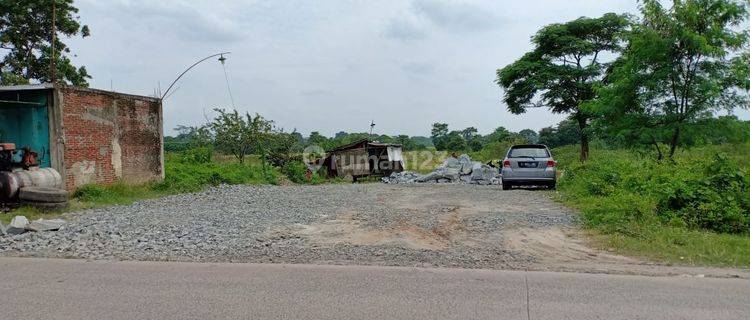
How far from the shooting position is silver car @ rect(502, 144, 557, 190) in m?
16.5

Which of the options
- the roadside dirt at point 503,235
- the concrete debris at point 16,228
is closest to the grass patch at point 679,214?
the roadside dirt at point 503,235

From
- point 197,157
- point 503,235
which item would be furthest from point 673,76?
point 197,157

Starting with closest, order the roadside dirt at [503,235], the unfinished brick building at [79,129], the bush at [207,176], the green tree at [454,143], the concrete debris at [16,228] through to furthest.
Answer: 1. the roadside dirt at [503,235]
2. the concrete debris at [16,228]
3. the unfinished brick building at [79,129]
4. the bush at [207,176]
5. the green tree at [454,143]

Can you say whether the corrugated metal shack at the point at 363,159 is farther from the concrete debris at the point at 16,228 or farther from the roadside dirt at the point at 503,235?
the concrete debris at the point at 16,228

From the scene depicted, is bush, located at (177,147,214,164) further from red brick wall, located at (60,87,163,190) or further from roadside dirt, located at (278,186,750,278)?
roadside dirt, located at (278,186,750,278)

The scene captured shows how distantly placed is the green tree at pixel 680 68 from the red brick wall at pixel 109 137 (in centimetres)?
1461

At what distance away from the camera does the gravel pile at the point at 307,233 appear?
6957mm

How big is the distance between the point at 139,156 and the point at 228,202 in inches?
172

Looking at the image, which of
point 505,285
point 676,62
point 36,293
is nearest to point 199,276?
point 36,293

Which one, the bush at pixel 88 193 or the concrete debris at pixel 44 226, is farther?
the bush at pixel 88 193

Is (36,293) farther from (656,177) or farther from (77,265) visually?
(656,177)

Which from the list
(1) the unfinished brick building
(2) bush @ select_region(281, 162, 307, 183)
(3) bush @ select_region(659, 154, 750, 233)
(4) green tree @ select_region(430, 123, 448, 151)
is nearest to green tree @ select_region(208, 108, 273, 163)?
(2) bush @ select_region(281, 162, 307, 183)

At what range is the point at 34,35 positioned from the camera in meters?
25.8

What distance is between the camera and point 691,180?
32.1ft
